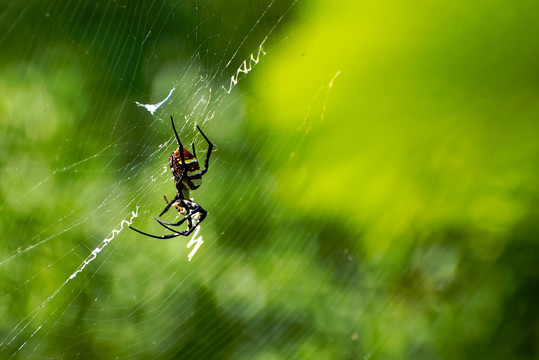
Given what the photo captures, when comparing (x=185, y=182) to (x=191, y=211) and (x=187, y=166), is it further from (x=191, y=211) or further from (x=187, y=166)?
(x=191, y=211)

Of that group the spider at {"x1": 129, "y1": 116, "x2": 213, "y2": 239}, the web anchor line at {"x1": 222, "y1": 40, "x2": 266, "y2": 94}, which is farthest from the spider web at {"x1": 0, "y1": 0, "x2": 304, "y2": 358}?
the spider at {"x1": 129, "y1": 116, "x2": 213, "y2": 239}

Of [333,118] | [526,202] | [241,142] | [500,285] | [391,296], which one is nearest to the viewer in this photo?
[526,202]

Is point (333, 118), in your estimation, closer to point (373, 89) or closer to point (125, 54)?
point (373, 89)

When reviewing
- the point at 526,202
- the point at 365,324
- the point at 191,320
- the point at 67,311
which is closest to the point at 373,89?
the point at 526,202

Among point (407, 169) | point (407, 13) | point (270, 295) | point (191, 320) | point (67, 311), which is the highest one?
point (407, 13)

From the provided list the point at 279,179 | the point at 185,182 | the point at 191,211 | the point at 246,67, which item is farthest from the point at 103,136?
the point at 279,179

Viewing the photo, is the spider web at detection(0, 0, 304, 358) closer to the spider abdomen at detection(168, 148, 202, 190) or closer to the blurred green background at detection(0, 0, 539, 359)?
the blurred green background at detection(0, 0, 539, 359)

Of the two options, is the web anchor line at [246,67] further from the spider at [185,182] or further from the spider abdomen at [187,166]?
the spider abdomen at [187,166]
